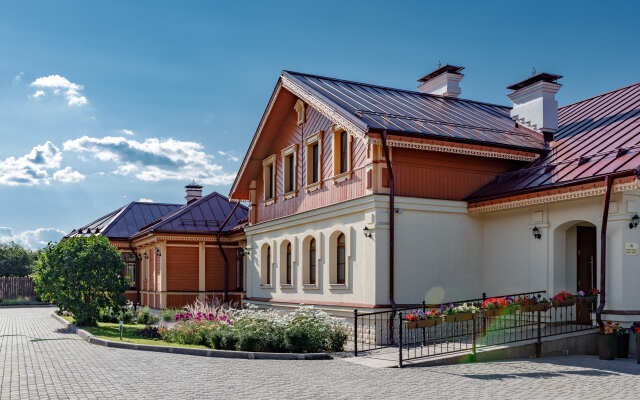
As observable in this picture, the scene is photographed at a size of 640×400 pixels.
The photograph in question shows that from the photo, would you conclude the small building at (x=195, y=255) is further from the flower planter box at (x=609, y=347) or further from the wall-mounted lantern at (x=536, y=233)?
the flower planter box at (x=609, y=347)

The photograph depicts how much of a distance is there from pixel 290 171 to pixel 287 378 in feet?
37.8

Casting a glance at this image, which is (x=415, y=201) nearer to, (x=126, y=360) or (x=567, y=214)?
(x=567, y=214)

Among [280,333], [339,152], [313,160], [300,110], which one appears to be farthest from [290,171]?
[280,333]

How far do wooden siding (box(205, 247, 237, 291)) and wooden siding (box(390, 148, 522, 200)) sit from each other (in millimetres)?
14707

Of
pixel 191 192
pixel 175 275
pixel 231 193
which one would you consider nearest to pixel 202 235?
pixel 175 275

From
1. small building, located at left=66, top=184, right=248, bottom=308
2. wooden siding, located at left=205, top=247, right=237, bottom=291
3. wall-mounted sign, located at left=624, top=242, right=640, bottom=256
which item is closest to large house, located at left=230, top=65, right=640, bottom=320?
wall-mounted sign, located at left=624, top=242, right=640, bottom=256

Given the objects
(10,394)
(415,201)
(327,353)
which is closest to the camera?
(10,394)

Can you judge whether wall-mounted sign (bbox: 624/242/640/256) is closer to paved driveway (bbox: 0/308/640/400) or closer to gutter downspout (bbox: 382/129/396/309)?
paved driveway (bbox: 0/308/640/400)

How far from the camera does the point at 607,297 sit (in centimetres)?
1313

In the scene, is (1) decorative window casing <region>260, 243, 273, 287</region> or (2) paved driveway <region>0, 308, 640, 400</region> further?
(1) decorative window casing <region>260, 243, 273, 287</region>

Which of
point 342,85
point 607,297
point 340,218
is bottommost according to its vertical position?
point 607,297

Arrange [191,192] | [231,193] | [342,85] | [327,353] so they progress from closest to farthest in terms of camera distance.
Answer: [327,353]
[342,85]
[231,193]
[191,192]

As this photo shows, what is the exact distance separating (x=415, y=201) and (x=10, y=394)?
9.81 m

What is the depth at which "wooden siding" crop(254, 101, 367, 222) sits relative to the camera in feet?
54.3
